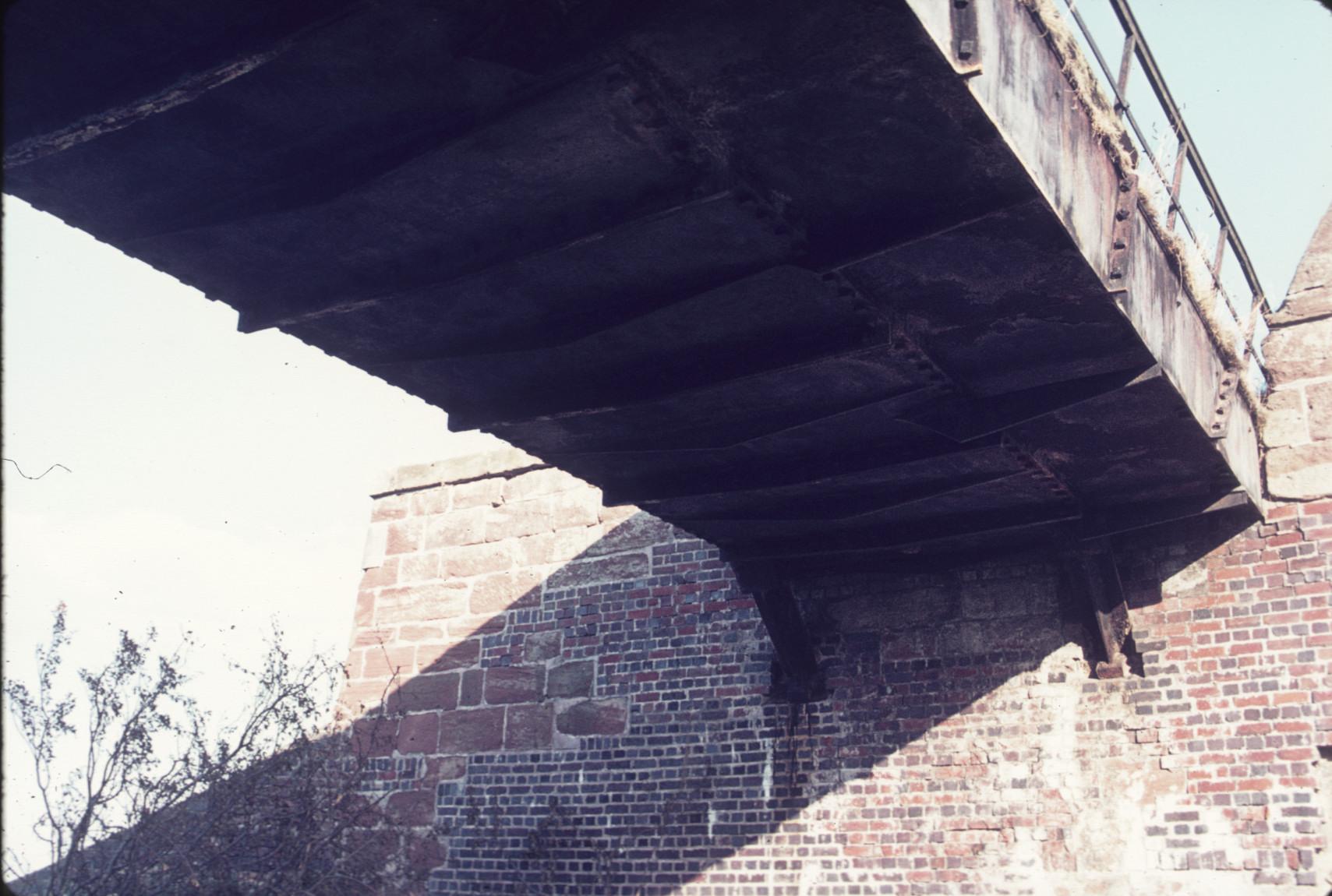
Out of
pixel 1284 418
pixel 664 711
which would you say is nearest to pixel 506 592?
pixel 664 711

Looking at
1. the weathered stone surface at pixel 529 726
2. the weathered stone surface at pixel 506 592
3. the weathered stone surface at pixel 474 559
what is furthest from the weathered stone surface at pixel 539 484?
the weathered stone surface at pixel 529 726

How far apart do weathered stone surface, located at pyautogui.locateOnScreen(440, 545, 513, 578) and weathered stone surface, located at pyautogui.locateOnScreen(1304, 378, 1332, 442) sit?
6.65 metres

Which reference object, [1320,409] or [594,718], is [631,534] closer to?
[594,718]

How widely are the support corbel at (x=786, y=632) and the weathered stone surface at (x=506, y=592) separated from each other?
2.63 m

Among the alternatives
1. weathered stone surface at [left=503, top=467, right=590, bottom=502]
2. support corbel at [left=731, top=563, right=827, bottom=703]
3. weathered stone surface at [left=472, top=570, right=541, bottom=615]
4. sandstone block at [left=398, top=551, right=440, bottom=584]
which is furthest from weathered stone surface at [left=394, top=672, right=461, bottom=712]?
support corbel at [left=731, top=563, right=827, bottom=703]

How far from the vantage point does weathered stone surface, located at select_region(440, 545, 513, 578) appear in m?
10.9

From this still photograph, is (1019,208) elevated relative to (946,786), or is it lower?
elevated

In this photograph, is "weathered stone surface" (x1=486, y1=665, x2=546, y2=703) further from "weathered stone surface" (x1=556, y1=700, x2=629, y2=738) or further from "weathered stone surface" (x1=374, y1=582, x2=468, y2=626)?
"weathered stone surface" (x1=374, y1=582, x2=468, y2=626)

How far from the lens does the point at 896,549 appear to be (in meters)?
7.86

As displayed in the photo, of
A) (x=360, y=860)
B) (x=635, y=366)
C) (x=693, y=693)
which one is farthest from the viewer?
(x=360, y=860)

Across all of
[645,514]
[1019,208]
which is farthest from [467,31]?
[645,514]

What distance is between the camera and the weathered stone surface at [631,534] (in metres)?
9.91

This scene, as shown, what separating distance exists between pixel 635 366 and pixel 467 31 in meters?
2.37

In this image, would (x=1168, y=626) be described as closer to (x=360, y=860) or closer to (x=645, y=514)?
(x=645, y=514)
